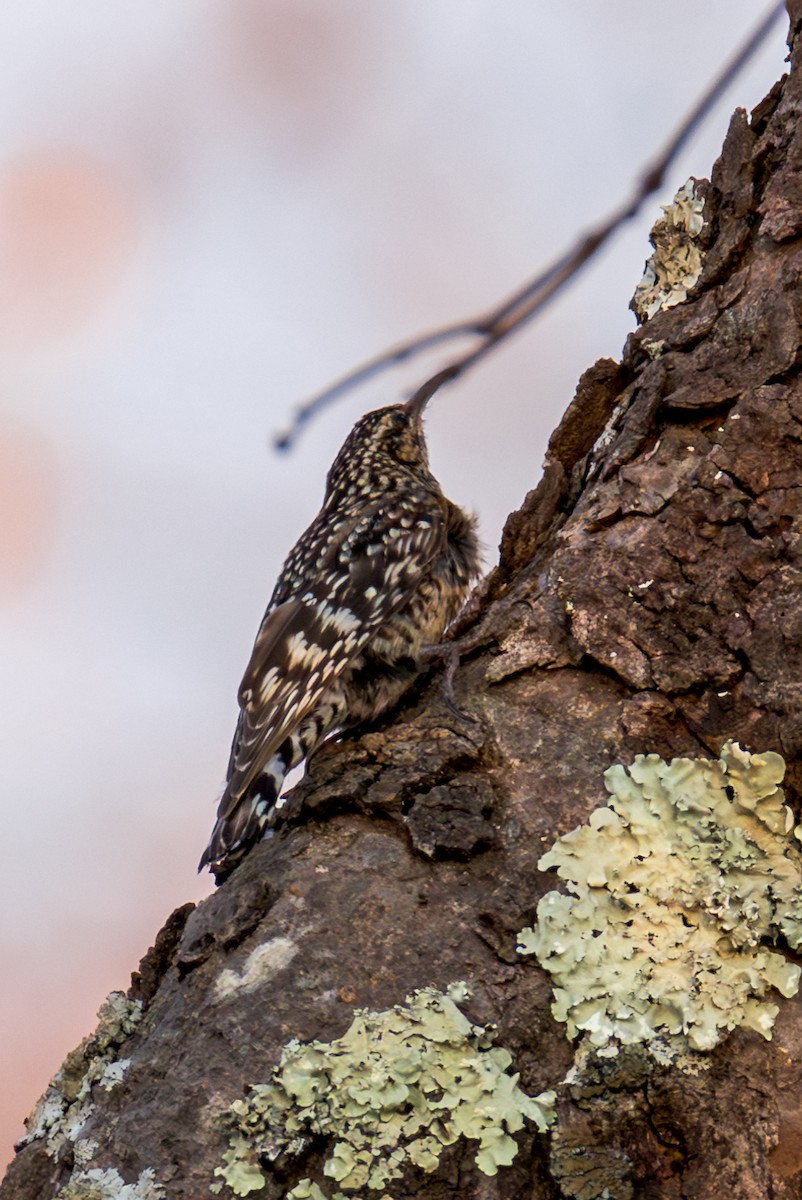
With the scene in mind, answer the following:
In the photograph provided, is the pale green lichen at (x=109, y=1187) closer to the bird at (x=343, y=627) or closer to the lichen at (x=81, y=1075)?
the lichen at (x=81, y=1075)

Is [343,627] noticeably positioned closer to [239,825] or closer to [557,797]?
[239,825]

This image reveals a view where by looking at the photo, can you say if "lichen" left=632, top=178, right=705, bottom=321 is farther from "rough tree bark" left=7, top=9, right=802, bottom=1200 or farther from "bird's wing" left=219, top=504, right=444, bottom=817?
"bird's wing" left=219, top=504, right=444, bottom=817

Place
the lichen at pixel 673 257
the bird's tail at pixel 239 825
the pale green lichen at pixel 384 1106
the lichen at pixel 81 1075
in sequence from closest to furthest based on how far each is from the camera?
the pale green lichen at pixel 384 1106
the lichen at pixel 81 1075
the bird's tail at pixel 239 825
the lichen at pixel 673 257

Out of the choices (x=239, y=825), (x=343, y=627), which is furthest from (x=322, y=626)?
(x=239, y=825)

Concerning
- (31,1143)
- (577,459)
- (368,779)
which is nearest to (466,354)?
(577,459)

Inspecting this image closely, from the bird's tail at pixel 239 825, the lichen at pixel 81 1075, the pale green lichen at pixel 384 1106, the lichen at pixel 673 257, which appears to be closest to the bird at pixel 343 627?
A: the bird's tail at pixel 239 825

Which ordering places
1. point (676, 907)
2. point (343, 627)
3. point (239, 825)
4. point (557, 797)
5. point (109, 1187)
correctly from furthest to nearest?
point (343, 627)
point (239, 825)
point (557, 797)
point (676, 907)
point (109, 1187)
